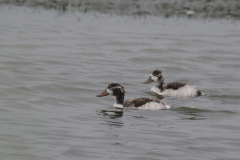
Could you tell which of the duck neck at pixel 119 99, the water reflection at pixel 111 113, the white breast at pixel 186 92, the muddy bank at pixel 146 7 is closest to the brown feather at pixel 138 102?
the duck neck at pixel 119 99

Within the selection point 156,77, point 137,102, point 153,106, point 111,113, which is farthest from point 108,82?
point 111,113

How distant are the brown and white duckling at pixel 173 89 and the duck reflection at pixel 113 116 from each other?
10.9 feet

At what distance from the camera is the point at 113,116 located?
14.0 meters

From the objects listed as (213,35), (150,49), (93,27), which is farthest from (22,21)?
(213,35)

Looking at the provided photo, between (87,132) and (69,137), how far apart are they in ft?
2.20

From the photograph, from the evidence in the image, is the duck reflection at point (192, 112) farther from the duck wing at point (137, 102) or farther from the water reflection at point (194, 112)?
the duck wing at point (137, 102)

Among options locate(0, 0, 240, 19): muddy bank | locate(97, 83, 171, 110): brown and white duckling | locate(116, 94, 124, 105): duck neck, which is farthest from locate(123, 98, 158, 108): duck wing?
locate(0, 0, 240, 19): muddy bank

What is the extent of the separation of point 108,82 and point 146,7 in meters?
17.9

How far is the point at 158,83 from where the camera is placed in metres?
18.2

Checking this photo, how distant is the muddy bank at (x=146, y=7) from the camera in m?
34.2

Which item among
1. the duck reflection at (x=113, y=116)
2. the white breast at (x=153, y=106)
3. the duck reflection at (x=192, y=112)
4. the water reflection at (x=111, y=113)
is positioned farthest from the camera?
the white breast at (x=153, y=106)

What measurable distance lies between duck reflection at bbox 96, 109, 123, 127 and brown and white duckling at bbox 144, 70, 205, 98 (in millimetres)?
3322

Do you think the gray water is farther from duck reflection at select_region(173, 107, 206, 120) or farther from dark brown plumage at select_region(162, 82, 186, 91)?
dark brown plumage at select_region(162, 82, 186, 91)

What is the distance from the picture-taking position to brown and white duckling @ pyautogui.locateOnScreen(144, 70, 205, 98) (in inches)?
684
